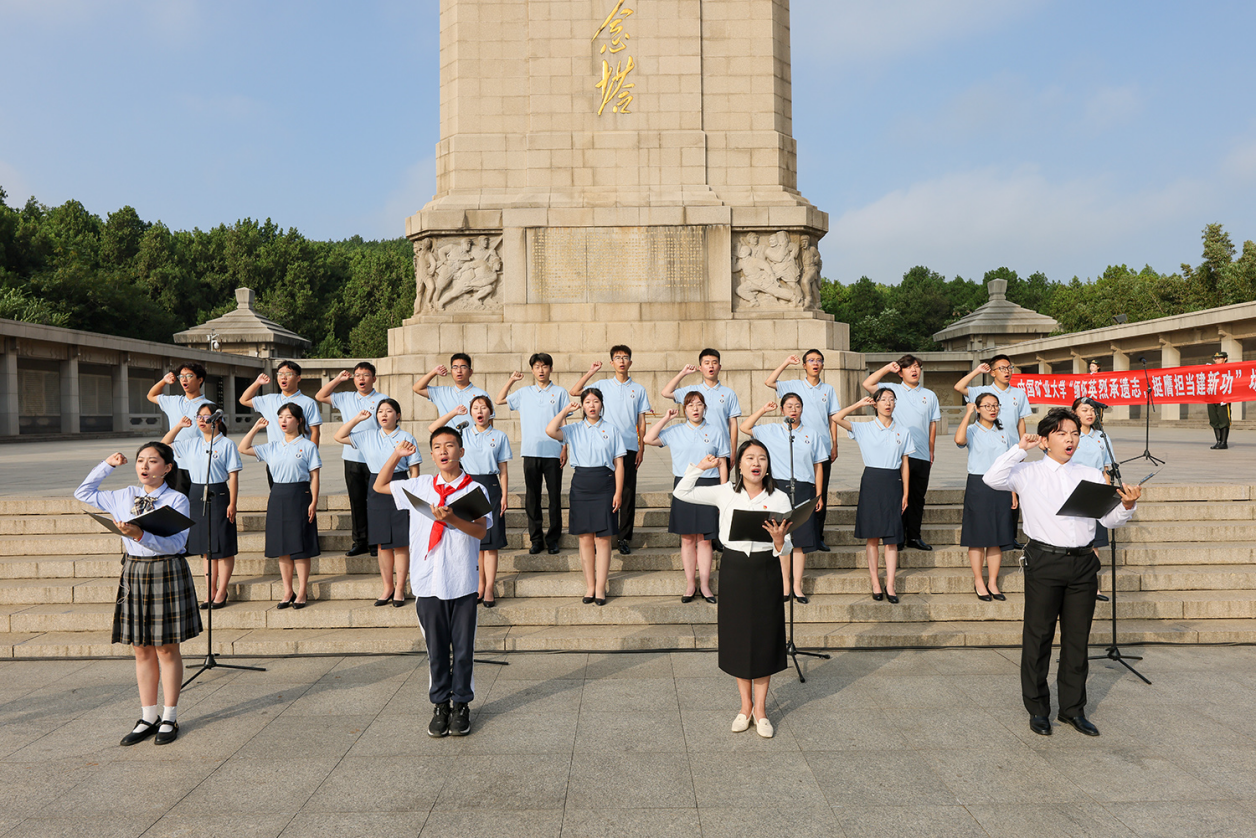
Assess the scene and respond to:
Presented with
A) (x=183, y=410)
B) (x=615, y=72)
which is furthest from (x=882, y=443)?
(x=615, y=72)

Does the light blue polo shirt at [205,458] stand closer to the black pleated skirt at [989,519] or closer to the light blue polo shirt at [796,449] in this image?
the light blue polo shirt at [796,449]

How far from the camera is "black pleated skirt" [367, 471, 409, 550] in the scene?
6.71 metres

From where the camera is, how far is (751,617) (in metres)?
4.62

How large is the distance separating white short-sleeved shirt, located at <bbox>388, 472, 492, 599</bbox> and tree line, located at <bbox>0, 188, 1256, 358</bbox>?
3409cm

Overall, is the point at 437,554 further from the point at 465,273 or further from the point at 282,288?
the point at 282,288

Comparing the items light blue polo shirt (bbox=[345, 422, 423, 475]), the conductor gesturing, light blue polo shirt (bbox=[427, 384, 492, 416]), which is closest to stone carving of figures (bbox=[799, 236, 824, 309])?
light blue polo shirt (bbox=[427, 384, 492, 416])

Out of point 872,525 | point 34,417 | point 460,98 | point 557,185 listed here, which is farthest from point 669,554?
point 34,417

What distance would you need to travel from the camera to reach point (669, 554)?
776 cm

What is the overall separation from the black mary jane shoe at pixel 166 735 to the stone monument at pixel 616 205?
31.7 feet

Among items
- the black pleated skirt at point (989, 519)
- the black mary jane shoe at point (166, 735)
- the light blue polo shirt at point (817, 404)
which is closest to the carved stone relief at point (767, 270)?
the light blue polo shirt at point (817, 404)

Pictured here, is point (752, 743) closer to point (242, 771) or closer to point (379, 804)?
point (379, 804)

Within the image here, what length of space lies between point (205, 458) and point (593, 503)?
351 cm

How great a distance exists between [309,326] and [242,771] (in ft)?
175

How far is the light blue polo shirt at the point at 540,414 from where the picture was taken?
7.75 metres
